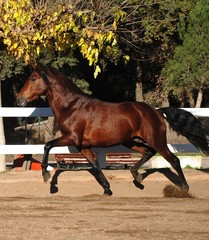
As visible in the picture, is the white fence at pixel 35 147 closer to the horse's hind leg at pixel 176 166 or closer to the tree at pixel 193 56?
the horse's hind leg at pixel 176 166

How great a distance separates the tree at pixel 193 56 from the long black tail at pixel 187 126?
23797mm

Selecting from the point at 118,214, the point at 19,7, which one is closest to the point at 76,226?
the point at 118,214

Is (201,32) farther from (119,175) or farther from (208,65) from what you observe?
(119,175)

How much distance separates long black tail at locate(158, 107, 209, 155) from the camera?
14.5 metres

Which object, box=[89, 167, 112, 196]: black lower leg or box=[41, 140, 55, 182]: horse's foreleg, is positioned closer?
box=[41, 140, 55, 182]: horse's foreleg

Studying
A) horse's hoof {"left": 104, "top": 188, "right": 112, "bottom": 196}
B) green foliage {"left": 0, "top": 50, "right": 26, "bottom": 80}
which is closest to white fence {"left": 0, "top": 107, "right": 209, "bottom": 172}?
horse's hoof {"left": 104, "top": 188, "right": 112, "bottom": 196}

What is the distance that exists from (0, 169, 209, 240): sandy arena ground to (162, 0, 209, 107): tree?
2356 centimetres

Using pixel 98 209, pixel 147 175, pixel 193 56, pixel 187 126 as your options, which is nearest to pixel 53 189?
pixel 147 175

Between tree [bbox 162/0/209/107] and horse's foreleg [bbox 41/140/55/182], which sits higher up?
horse's foreleg [bbox 41/140/55/182]

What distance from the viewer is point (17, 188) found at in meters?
14.3

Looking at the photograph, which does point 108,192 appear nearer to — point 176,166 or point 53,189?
point 53,189

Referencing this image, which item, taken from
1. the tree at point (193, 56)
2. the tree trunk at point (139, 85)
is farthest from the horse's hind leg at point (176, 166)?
the tree trunk at point (139, 85)

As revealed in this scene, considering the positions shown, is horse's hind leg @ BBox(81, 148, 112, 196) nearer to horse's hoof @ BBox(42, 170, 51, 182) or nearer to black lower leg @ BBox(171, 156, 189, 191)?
horse's hoof @ BBox(42, 170, 51, 182)

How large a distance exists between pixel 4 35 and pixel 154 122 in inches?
143
